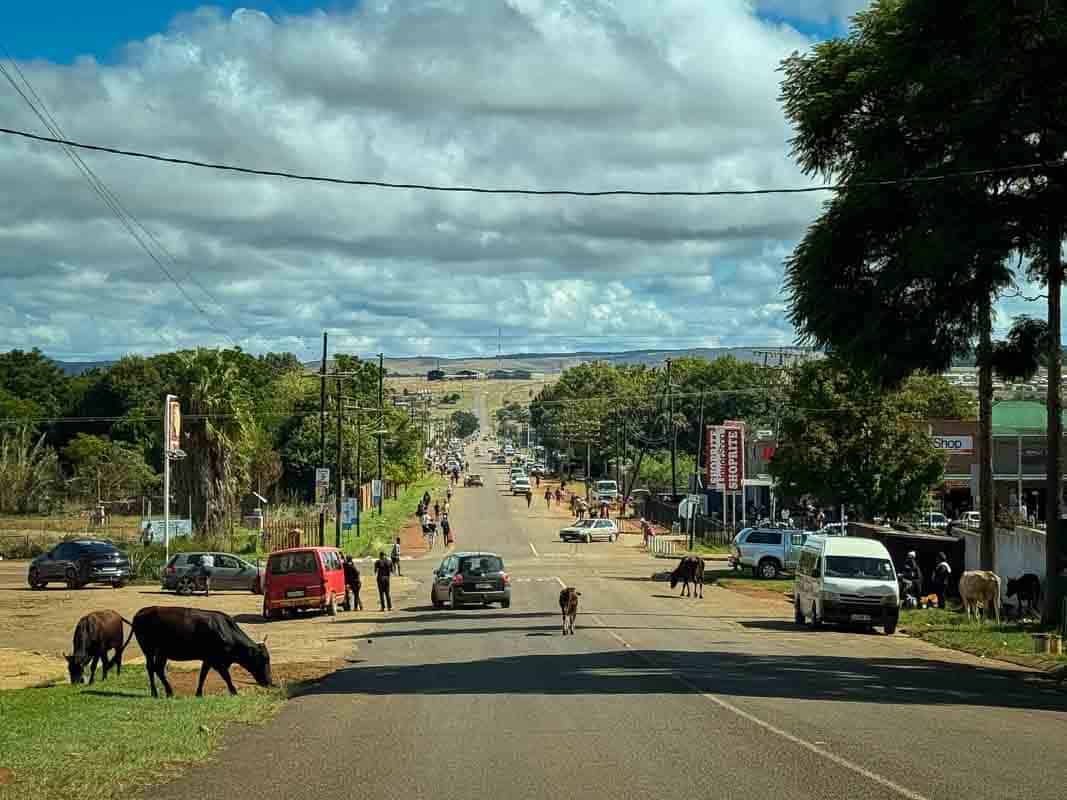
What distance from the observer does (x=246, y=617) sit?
3734cm

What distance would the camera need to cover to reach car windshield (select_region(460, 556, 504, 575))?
125 ft

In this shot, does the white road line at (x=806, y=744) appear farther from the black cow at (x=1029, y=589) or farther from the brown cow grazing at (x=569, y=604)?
the black cow at (x=1029, y=589)

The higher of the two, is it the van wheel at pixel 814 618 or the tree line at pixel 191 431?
the tree line at pixel 191 431

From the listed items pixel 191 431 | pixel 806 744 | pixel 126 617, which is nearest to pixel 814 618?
pixel 126 617

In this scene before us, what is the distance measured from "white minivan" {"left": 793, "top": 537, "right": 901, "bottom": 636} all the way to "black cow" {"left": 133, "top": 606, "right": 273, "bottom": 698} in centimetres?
1694

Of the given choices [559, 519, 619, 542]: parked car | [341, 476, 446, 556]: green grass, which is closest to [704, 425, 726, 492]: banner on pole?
[559, 519, 619, 542]: parked car

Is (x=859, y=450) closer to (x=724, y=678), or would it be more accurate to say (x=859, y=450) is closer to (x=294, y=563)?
(x=294, y=563)

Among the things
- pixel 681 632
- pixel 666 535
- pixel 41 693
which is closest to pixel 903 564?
pixel 681 632

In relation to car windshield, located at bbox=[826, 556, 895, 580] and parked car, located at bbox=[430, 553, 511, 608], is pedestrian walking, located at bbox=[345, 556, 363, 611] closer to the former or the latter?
parked car, located at bbox=[430, 553, 511, 608]

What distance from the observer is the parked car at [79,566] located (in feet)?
153

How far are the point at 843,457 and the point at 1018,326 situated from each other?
30393 millimetres

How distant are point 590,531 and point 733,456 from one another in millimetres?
13410

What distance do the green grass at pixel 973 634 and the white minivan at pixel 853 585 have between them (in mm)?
1082

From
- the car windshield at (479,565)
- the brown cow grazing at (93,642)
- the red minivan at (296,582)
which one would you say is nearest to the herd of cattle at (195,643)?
the brown cow grazing at (93,642)
